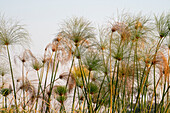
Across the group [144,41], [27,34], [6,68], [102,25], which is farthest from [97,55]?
[6,68]

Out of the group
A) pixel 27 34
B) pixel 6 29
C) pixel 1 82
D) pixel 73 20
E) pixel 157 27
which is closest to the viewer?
pixel 157 27

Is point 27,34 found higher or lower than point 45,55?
higher

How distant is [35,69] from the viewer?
2625mm

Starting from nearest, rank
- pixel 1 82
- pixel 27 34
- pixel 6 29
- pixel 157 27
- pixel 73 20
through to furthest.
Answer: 1. pixel 157 27
2. pixel 73 20
3. pixel 6 29
4. pixel 27 34
5. pixel 1 82

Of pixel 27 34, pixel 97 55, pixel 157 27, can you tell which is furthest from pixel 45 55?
pixel 157 27

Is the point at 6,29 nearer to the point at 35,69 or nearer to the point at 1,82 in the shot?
the point at 35,69

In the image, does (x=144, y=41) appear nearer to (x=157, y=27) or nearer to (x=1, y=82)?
(x=157, y=27)

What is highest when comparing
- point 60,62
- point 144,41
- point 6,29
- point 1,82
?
point 6,29

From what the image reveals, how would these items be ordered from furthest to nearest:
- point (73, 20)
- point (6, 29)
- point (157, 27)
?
point (6, 29)
point (73, 20)
point (157, 27)

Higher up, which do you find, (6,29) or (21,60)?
(6,29)

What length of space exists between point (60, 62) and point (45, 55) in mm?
163

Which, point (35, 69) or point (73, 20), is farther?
point (35, 69)

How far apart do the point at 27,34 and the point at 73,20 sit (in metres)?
0.60

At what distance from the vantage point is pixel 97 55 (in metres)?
2.20
